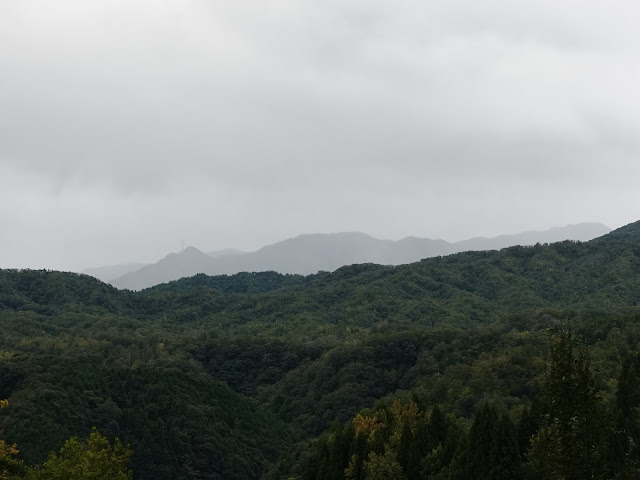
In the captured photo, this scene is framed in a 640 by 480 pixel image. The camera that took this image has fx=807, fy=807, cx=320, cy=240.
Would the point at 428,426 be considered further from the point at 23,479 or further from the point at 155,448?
the point at 155,448

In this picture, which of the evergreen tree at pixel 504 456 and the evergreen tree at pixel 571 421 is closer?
the evergreen tree at pixel 571 421

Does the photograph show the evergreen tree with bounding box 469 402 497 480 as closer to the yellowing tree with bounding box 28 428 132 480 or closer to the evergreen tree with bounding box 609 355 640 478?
the evergreen tree with bounding box 609 355 640 478

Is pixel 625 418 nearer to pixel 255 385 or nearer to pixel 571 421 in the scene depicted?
pixel 571 421

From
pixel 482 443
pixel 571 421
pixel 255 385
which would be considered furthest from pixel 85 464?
pixel 255 385

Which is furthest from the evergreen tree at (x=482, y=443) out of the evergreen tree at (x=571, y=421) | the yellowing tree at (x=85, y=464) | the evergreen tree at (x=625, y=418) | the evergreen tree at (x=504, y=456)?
the yellowing tree at (x=85, y=464)

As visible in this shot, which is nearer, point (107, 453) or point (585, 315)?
point (107, 453)

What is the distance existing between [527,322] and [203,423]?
2411 inches

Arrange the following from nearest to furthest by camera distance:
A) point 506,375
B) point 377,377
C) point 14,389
→ point 506,375
point 14,389
point 377,377

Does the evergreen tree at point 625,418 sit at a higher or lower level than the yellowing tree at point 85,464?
lower

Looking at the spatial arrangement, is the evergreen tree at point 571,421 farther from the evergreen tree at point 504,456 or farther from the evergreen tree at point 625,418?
the evergreen tree at point 504,456

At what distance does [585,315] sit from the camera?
14875 cm

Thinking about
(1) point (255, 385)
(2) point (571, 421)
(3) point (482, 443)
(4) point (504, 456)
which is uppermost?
(2) point (571, 421)

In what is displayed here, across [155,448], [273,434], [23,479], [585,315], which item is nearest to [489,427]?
[23,479]

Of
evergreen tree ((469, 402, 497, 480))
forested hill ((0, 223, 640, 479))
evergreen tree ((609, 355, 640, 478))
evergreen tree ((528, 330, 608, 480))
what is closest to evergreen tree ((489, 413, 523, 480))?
evergreen tree ((469, 402, 497, 480))
